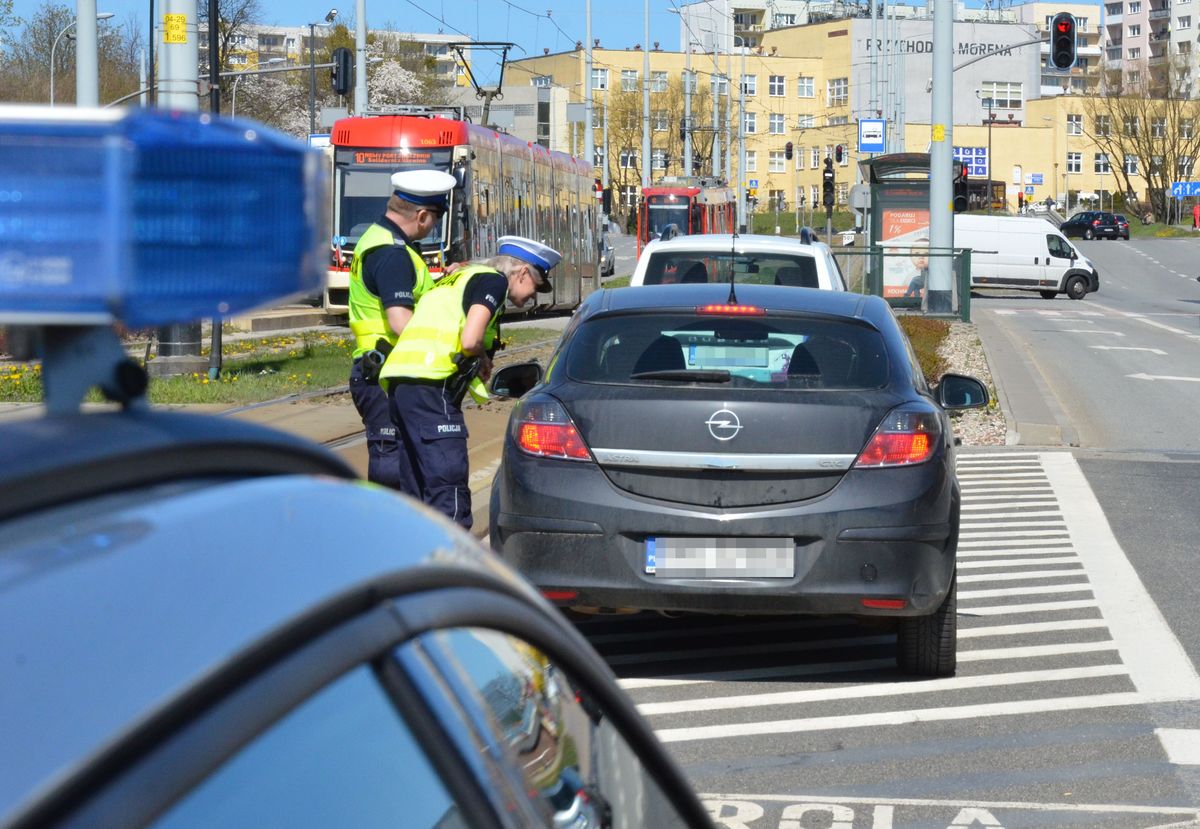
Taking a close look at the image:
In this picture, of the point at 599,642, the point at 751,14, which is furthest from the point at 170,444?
the point at 751,14

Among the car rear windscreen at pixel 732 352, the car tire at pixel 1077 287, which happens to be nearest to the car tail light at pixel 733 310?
the car rear windscreen at pixel 732 352

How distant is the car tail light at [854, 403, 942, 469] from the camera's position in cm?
610

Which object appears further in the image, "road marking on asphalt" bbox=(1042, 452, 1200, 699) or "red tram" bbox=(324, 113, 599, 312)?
"red tram" bbox=(324, 113, 599, 312)

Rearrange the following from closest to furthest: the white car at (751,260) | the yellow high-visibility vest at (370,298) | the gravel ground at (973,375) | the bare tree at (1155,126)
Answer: the yellow high-visibility vest at (370,298) < the white car at (751,260) < the gravel ground at (973,375) < the bare tree at (1155,126)

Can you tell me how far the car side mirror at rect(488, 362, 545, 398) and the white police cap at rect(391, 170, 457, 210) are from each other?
957mm

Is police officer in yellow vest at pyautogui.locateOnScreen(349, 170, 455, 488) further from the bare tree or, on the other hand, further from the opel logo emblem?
the bare tree

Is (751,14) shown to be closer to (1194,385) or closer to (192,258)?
(1194,385)

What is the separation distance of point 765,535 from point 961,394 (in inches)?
73.2

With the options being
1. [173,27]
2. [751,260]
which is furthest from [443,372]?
[173,27]

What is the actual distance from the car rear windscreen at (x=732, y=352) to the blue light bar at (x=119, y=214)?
496cm

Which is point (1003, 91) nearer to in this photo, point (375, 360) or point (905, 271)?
point (905, 271)

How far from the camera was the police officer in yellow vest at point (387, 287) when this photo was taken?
264 inches

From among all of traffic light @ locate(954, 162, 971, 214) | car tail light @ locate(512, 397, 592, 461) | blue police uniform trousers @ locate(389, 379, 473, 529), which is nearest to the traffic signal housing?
traffic light @ locate(954, 162, 971, 214)

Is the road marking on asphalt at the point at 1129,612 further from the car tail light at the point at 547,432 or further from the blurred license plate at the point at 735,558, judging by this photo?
the car tail light at the point at 547,432
